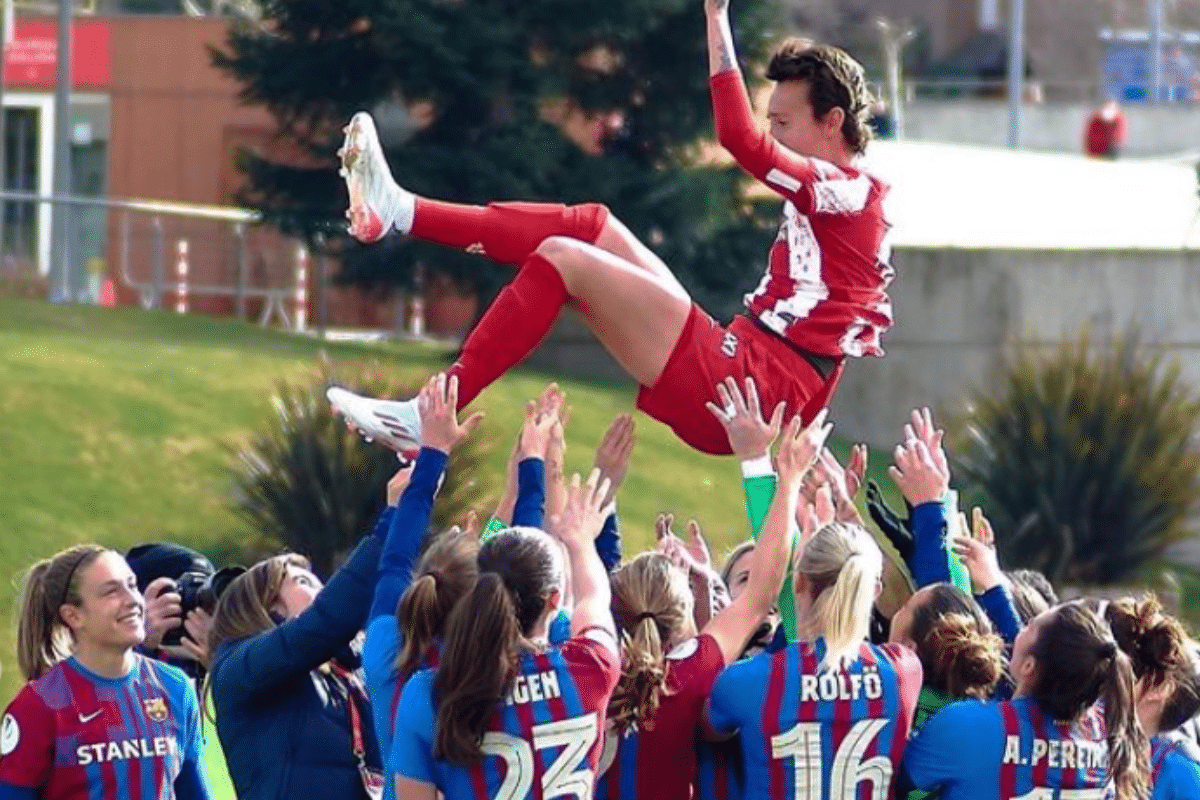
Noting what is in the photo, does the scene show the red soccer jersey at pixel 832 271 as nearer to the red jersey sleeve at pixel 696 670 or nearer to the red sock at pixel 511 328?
the red sock at pixel 511 328

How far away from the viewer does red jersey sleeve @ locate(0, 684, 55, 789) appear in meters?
6.16

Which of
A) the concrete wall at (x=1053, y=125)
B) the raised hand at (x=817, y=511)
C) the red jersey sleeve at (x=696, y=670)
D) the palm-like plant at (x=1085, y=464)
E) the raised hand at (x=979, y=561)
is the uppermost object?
the concrete wall at (x=1053, y=125)

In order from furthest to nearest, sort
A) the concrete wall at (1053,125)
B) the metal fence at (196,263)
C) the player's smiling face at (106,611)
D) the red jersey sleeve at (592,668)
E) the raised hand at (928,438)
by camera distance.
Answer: the concrete wall at (1053,125), the metal fence at (196,263), the raised hand at (928,438), the player's smiling face at (106,611), the red jersey sleeve at (592,668)

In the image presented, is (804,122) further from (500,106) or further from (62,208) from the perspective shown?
(62,208)

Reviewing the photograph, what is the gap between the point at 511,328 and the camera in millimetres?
7129

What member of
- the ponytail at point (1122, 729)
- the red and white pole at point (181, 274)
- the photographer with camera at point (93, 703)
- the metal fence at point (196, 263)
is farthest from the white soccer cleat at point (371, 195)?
the red and white pole at point (181, 274)

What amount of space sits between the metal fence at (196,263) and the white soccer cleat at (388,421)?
17.8 meters

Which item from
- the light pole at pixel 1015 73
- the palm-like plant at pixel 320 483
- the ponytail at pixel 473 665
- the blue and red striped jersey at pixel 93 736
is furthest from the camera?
the light pole at pixel 1015 73

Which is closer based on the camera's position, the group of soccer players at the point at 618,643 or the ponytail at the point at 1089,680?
the group of soccer players at the point at 618,643

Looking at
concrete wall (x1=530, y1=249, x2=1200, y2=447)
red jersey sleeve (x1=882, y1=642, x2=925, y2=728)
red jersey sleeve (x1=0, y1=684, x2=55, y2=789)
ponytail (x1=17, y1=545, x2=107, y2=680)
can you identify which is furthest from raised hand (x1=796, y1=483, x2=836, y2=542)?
concrete wall (x1=530, y1=249, x2=1200, y2=447)

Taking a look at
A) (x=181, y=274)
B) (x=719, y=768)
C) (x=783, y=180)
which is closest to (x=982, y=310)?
(x=181, y=274)

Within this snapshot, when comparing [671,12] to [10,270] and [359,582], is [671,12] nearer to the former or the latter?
[10,270]

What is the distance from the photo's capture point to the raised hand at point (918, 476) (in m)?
6.88

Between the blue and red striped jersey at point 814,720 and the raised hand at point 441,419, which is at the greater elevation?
the raised hand at point 441,419
